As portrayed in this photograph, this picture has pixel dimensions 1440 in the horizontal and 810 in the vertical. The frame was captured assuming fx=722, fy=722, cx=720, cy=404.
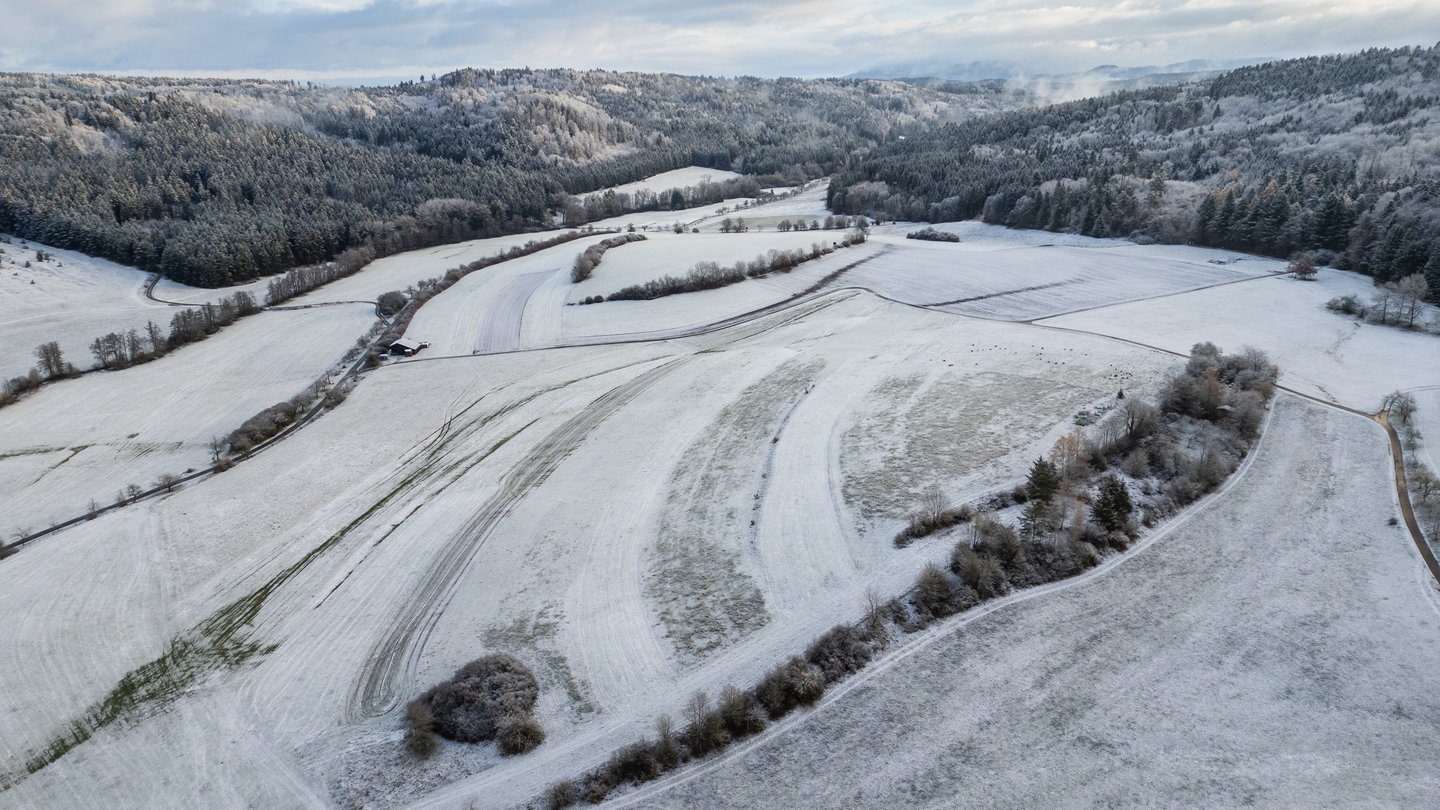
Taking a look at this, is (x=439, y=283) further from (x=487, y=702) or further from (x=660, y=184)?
(x=660, y=184)

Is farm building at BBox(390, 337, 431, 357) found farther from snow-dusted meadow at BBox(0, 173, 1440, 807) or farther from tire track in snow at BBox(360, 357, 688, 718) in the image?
tire track in snow at BBox(360, 357, 688, 718)

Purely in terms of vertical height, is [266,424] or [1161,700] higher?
[266,424]

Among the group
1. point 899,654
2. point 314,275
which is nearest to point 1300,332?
point 899,654

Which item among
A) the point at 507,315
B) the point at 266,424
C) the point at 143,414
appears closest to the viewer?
the point at 266,424

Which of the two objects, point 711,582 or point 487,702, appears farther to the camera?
point 711,582

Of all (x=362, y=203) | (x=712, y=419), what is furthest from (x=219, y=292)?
(x=712, y=419)

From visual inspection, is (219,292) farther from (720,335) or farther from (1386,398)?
(1386,398)

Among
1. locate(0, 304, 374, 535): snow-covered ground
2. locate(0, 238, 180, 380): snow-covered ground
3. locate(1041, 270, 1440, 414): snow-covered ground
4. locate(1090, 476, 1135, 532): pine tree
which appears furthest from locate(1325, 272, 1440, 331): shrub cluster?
locate(0, 238, 180, 380): snow-covered ground
